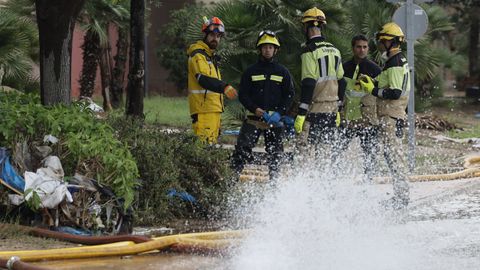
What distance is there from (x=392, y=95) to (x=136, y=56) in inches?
150

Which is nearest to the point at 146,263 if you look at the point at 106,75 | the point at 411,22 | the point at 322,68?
the point at 322,68

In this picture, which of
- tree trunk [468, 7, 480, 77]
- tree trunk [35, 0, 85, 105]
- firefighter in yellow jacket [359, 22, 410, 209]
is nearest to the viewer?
tree trunk [35, 0, 85, 105]

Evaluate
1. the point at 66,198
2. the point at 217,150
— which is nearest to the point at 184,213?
the point at 217,150

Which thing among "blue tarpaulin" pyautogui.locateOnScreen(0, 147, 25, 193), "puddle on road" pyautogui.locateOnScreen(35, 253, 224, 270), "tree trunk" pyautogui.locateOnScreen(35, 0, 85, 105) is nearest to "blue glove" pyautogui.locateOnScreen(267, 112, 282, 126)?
"tree trunk" pyautogui.locateOnScreen(35, 0, 85, 105)

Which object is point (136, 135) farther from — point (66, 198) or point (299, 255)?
point (299, 255)

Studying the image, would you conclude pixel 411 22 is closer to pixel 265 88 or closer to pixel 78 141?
pixel 265 88

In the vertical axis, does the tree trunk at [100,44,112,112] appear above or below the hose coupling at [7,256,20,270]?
above

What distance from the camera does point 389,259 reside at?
7.68 metres

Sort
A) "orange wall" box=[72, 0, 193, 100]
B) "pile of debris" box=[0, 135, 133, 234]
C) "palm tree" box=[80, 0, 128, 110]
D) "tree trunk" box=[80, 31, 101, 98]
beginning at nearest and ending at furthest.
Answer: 1. "pile of debris" box=[0, 135, 133, 234]
2. "palm tree" box=[80, 0, 128, 110]
3. "tree trunk" box=[80, 31, 101, 98]
4. "orange wall" box=[72, 0, 193, 100]

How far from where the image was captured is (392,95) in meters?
10.6

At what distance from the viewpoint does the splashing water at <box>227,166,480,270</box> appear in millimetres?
7574

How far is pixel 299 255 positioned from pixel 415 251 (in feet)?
3.40

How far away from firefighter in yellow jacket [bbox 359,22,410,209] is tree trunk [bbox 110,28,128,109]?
11366 mm

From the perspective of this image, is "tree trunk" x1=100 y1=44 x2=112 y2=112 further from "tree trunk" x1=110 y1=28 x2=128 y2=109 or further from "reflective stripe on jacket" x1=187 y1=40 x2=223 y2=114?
"reflective stripe on jacket" x1=187 y1=40 x2=223 y2=114
